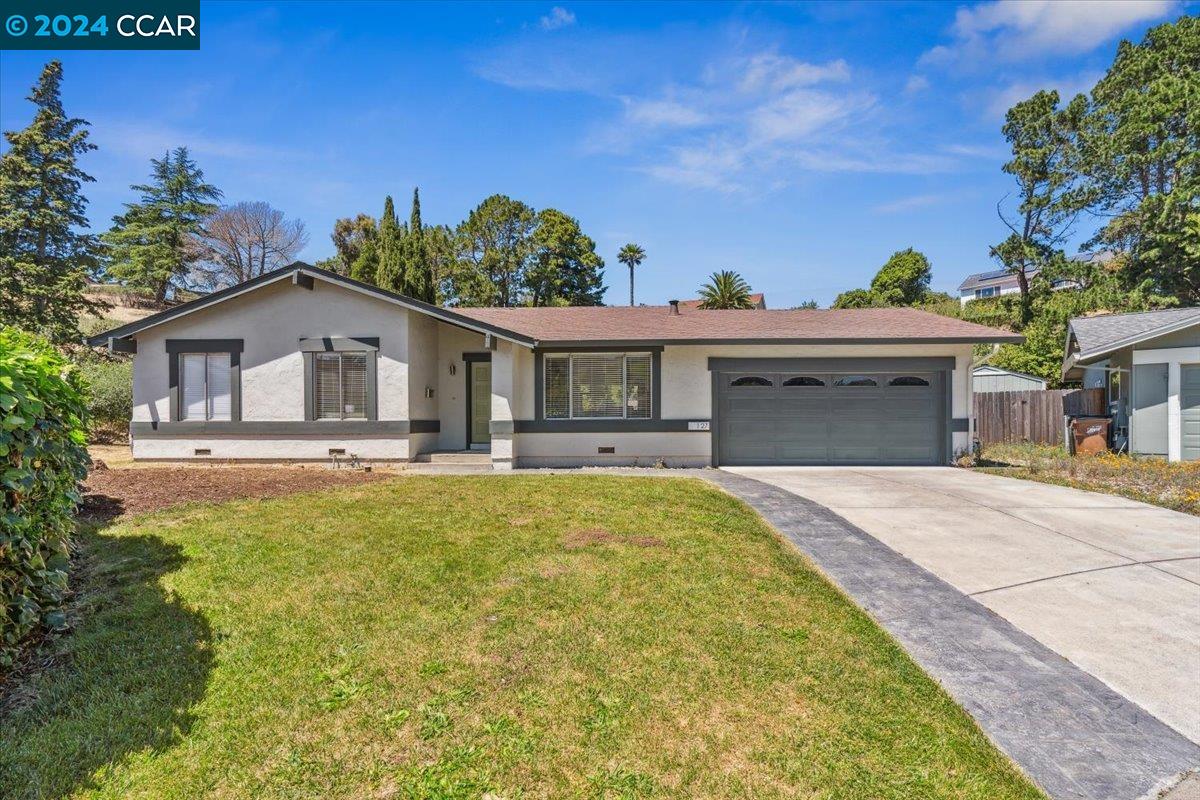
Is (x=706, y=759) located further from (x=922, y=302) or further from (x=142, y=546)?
(x=922, y=302)

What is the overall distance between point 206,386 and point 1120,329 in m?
22.2

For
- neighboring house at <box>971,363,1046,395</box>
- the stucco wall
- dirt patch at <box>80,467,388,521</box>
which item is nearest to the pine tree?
the stucco wall

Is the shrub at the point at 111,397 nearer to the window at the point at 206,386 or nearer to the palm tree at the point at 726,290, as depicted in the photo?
the window at the point at 206,386

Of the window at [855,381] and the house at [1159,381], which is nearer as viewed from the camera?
the house at [1159,381]

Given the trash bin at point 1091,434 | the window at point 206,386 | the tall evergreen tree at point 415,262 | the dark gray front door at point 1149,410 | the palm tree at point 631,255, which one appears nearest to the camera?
the window at point 206,386

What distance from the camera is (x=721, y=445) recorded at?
42.8 ft

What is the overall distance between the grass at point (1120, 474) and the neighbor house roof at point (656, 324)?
2807 millimetres

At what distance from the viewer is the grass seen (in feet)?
29.3

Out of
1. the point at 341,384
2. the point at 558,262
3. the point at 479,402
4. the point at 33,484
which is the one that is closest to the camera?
the point at 33,484

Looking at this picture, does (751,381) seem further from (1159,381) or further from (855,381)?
(1159,381)

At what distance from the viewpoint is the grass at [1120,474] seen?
8945 millimetres

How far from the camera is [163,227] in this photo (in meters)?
37.5

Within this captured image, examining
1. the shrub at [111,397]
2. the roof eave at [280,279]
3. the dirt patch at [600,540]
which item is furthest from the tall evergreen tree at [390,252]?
the dirt patch at [600,540]

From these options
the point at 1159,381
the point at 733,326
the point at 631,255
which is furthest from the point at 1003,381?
the point at 631,255
